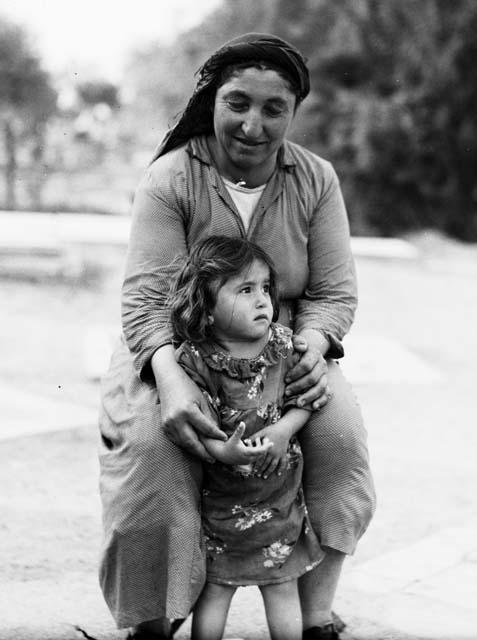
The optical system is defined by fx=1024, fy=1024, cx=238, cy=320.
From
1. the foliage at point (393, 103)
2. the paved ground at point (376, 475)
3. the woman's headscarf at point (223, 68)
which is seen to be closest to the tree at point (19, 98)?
the foliage at point (393, 103)

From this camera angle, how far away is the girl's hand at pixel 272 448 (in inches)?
103

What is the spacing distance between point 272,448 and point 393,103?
12594mm

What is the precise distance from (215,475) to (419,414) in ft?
10.9

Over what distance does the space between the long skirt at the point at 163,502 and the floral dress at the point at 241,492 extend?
0.17 feet

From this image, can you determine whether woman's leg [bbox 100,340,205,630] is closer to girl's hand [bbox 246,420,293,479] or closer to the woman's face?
girl's hand [bbox 246,420,293,479]

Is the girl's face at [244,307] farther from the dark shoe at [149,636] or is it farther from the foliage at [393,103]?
the foliage at [393,103]

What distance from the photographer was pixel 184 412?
8.30 ft

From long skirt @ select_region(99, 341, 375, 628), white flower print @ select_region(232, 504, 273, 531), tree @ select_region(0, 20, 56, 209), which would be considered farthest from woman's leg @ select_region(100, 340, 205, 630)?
tree @ select_region(0, 20, 56, 209)

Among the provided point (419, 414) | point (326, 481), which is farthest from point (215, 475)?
point (419, 414)

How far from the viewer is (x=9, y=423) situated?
5.16 m

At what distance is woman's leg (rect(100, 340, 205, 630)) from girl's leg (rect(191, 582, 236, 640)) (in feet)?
0.26

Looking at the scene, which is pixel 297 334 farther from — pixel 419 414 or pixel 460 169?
pixel 460 169

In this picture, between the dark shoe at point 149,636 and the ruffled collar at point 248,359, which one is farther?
the dark shoe at point 149,636

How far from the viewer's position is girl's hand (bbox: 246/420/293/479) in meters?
2.61
